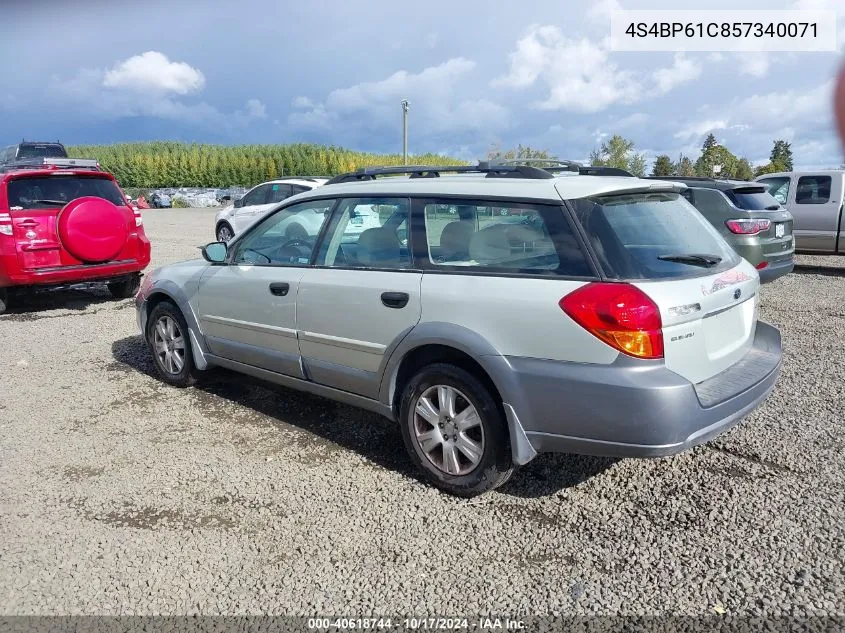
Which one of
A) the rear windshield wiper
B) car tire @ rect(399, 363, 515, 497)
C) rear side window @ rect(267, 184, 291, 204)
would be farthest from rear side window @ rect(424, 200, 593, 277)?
rear side window @ rect(267, 184, 291, 204)

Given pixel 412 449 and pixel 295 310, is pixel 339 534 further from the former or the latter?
pixel 295 310

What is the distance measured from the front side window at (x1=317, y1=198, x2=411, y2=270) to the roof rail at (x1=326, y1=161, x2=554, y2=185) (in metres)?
0.45

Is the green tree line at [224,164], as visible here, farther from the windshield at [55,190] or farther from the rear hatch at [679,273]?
the rear hatch at [679,273]

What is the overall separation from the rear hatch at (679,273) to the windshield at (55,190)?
7486 mm

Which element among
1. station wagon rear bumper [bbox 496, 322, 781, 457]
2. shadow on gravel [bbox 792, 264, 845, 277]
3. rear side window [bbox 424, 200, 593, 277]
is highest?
rear side window [bbox 424, 200, 593, 277]

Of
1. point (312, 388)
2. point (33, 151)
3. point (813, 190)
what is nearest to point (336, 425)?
point (312, 388)

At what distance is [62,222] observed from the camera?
A: 8172mm

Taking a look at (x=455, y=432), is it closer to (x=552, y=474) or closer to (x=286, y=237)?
(x=552, y=474)

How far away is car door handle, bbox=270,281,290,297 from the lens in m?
4.45

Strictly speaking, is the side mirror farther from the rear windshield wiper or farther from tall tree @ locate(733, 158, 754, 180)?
tall tree @ locate(733, 158, 754, 180)

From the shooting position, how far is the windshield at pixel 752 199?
9.05m

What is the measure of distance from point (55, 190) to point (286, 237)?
17.5 feet

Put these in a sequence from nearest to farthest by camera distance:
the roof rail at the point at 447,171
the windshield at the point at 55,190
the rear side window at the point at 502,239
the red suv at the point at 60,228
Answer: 1. the rear side window at the point at 502,239
2. the roof rail at the point at 447,171
3. the red suv at the point at 60,228
4. the windshield at the point at 55,190

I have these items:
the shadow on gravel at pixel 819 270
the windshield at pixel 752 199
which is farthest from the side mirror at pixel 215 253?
the shadow on gravel at pixel 819 270
